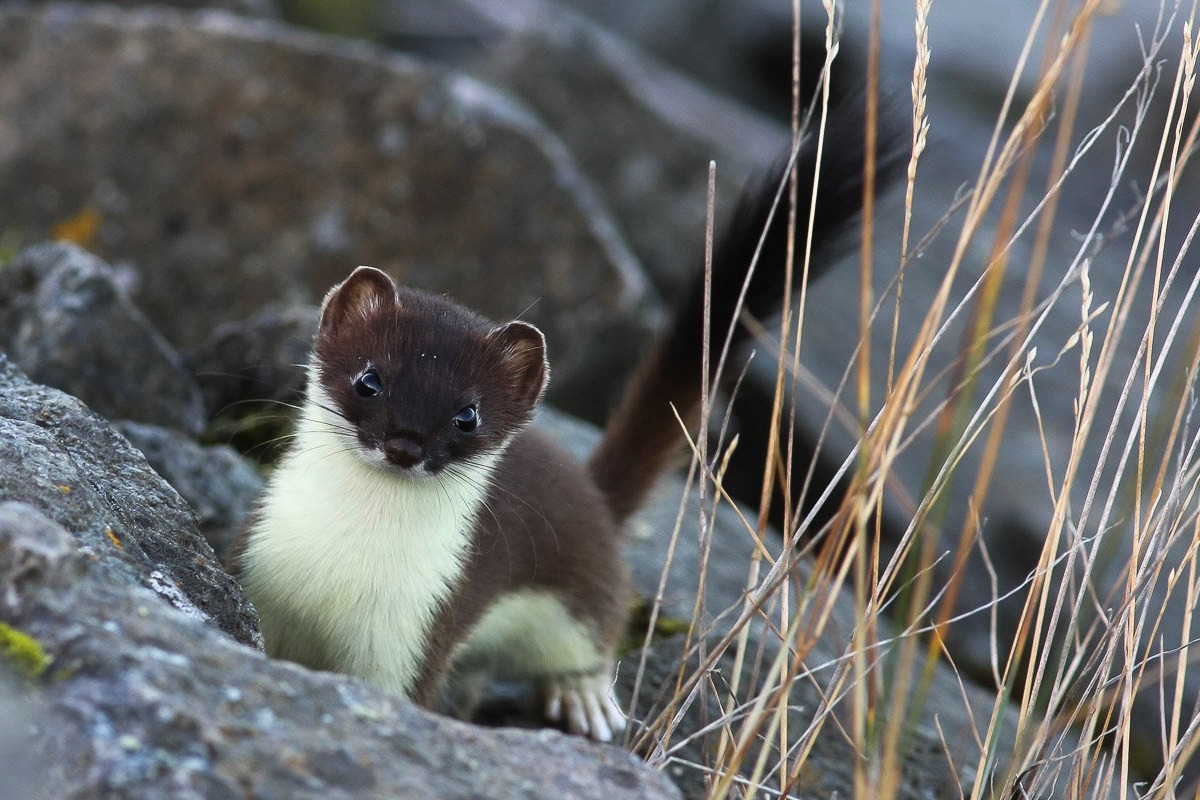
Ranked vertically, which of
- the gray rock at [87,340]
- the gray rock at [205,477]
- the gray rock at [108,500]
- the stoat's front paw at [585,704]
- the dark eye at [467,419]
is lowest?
the stoat's front paw at [585,704]

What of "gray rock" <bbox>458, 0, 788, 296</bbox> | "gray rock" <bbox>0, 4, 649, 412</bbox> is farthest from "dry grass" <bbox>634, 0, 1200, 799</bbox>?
"gray rock" <bbox>458, 0, 788, 296</bbox>

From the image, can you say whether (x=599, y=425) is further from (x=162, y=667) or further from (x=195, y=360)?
(x=162, y=667)

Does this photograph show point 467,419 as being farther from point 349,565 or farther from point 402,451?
point 349,565

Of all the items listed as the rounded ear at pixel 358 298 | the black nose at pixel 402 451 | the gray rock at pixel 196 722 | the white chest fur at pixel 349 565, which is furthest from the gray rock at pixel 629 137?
the gray rock at pixel 196 722

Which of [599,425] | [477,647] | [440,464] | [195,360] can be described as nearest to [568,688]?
[477,647]

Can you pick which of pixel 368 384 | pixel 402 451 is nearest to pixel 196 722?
pixel 402 451

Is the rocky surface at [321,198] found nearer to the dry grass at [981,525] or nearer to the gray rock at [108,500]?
the dry grass at [981,525]

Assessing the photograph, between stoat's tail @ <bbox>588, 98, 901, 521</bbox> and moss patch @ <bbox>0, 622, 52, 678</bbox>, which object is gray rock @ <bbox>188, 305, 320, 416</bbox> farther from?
moss patch @ <bbox>0, 622, 52, 678</bbox>

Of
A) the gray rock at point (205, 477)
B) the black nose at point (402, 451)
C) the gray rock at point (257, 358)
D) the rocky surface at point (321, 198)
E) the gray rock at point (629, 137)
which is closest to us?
the black nose at point (402, 451)
